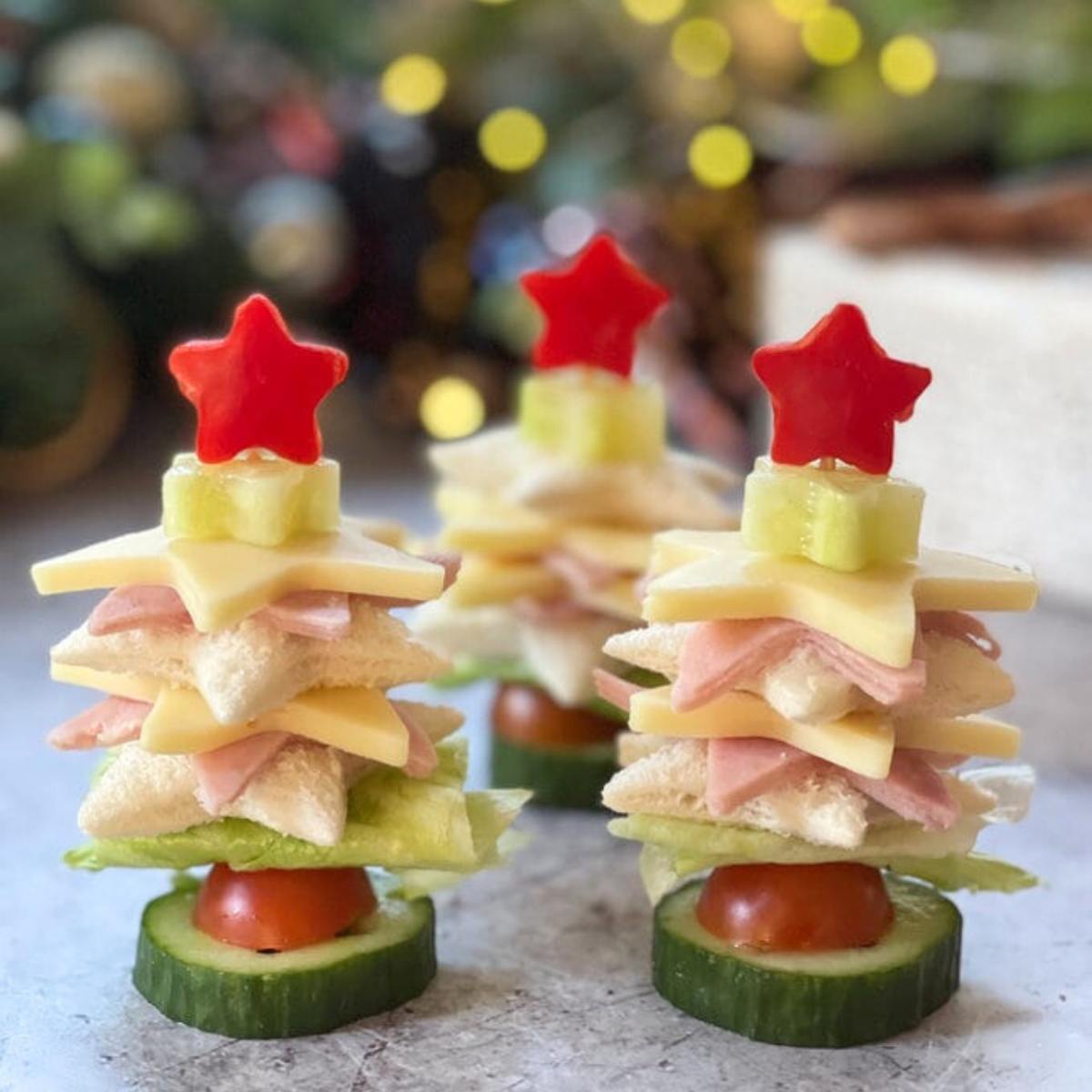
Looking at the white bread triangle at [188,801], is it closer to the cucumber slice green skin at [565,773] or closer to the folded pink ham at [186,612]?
the folded pink ham at [186,612]

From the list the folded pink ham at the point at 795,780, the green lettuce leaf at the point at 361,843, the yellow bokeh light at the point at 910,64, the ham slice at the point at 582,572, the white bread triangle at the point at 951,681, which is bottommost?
the green lettuce leaf at the point at 361,843

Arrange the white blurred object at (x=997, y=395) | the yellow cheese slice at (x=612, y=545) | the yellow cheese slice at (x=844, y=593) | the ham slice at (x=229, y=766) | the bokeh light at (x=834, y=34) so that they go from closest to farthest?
the yellow cheese slice at (x=844, y=593) → the ham slice at (x=229, y=766) → the yellow cheese slice at (x=612, y=545) → the white blurred object at (x=997, y=395) → the bokeh light at (x=834, y=34)

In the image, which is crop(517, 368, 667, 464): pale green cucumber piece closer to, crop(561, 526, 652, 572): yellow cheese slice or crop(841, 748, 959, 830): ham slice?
crop(561, 526, 652, 572): yellow cheese slice

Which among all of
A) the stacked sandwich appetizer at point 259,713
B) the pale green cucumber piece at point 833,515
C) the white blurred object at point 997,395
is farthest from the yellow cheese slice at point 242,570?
the white blurred object at point 997,395

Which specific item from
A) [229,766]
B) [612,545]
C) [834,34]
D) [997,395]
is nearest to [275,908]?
[229,766]

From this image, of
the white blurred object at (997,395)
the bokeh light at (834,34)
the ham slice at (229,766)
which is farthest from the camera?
the bokeh light at (834,34)

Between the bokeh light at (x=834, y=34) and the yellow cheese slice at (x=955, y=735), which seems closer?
the yellow cheese slice at (x=955, y=735)

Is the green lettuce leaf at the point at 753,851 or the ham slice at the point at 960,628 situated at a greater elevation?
the ham slice at the point at 960,628
